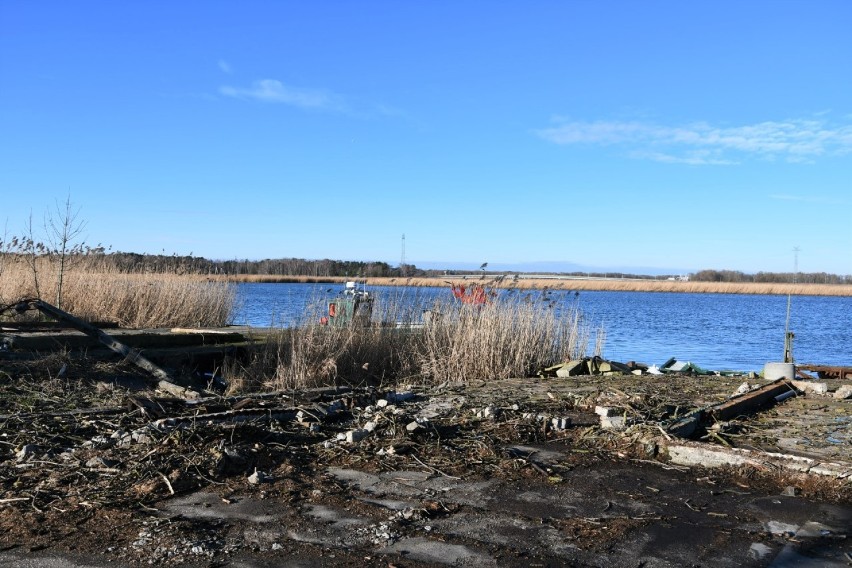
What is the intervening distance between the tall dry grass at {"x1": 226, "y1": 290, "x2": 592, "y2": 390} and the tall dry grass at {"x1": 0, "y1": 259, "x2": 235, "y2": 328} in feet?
16.8

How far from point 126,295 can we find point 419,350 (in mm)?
7854

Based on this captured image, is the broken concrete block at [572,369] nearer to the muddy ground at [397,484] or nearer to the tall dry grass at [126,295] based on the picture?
the muddy ground at [397,484]

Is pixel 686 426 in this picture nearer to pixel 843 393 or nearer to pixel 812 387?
pixel 843 393

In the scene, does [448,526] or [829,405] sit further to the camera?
[829,405]

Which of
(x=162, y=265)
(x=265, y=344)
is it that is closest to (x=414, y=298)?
(x=265, y=344)

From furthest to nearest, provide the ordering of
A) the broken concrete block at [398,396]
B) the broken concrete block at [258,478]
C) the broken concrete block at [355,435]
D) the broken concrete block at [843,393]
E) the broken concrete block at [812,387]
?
1. the broken concrete block at [812,387]
2. the broken concrete block at [843,393]
3. the broken concrete block at [398,396]
4. the broken concrete block at [355,435]
5. the broken concrete block at [258,478]

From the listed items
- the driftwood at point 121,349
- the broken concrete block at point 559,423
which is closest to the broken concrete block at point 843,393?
the broken concrete block at point 559,423

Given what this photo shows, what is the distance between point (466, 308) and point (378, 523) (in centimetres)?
783

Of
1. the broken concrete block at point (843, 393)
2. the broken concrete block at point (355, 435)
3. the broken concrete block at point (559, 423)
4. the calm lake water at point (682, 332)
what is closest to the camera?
the broken concrete block at point (355, 435)

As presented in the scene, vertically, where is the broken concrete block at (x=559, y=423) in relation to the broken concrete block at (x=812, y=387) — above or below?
below

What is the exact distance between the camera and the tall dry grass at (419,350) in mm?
10578

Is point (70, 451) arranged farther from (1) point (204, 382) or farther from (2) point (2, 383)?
(1) point (204, 382)

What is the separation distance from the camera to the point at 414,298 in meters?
12.9

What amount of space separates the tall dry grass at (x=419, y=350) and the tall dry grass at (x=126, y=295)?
16.8 ft
